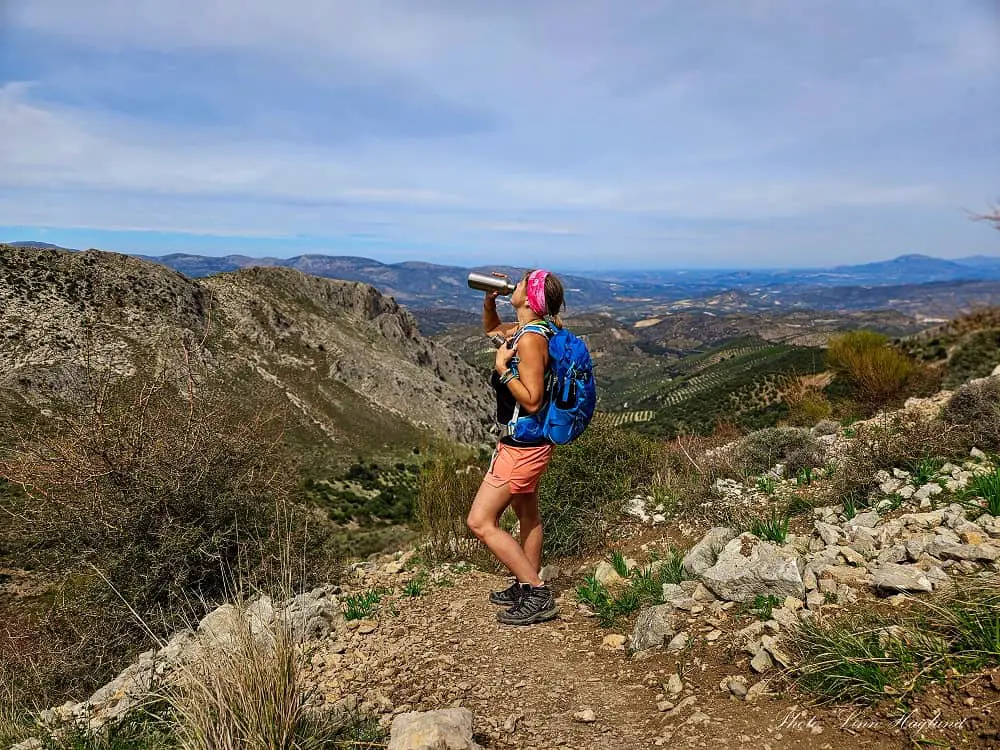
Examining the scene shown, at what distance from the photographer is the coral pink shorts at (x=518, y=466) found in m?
3.47

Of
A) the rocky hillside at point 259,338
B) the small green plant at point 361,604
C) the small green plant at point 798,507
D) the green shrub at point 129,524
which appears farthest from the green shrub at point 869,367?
the rocky hillside at point 259,338

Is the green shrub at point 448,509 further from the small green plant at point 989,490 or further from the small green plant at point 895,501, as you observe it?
the small green plant at point 989,490

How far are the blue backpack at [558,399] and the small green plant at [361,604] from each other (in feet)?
6.47

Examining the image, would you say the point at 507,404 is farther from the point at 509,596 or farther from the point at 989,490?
the point at 989,490

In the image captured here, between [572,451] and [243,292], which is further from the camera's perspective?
[243,292]

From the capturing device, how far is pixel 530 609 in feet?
12.5

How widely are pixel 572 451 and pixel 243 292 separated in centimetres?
4791

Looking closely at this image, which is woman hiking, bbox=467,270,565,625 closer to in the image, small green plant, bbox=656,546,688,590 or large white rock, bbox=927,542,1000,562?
small green plant, bbox=656,546,688,590

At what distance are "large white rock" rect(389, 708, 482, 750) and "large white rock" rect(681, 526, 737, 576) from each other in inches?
77.0

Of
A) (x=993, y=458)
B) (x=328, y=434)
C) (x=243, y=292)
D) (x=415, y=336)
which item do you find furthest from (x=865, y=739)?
(x=415, y=336)

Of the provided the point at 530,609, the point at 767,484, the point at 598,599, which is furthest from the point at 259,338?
the point at 598,599

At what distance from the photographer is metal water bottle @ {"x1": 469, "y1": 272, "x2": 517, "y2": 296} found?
371 cm

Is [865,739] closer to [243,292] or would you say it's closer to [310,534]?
[310,534]

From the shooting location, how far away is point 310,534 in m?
5.59
